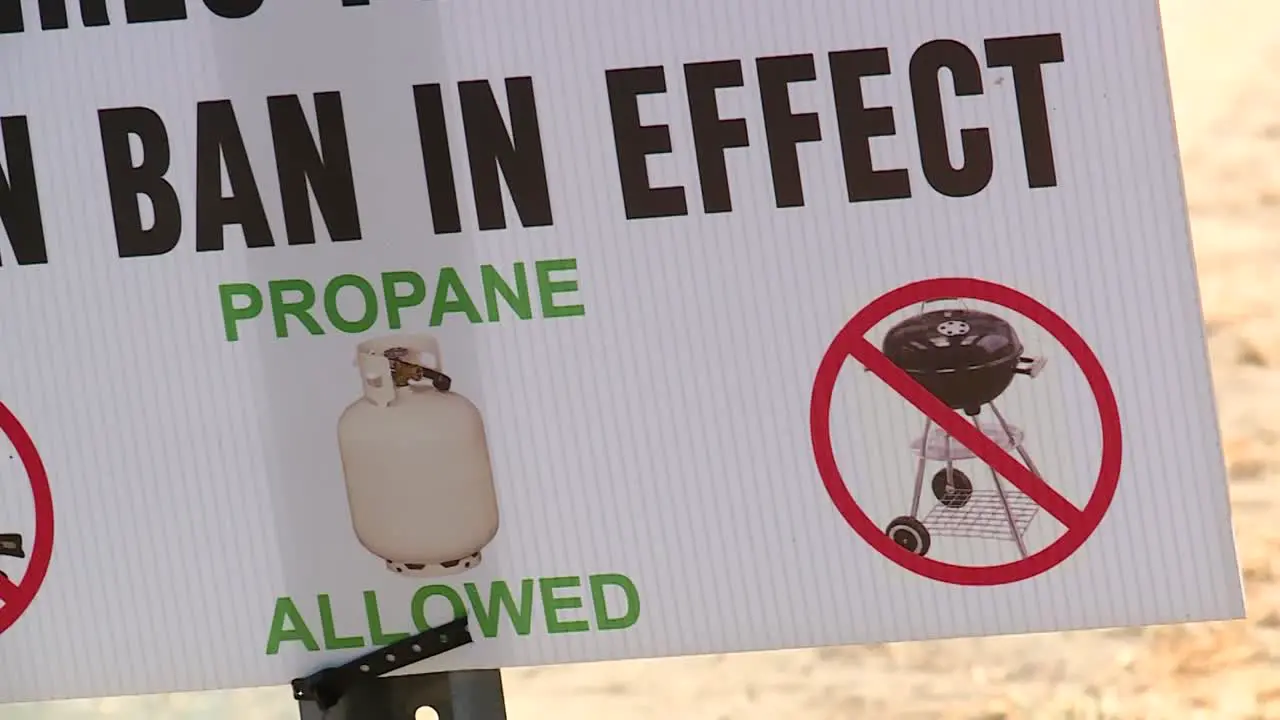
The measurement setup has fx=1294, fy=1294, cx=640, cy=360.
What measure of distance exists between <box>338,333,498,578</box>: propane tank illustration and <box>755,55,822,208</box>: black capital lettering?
0.23m

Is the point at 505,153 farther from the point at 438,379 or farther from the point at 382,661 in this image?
the point at 382,661

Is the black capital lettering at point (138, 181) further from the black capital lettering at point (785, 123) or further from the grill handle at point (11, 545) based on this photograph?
the black capital lettering at point (785, 123)

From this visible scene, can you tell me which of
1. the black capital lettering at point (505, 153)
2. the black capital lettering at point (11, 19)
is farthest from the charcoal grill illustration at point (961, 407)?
the black capital lettering at point (11, 19)

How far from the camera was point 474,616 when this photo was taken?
0.80 m

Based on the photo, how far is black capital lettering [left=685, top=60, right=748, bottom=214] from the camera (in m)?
0.75

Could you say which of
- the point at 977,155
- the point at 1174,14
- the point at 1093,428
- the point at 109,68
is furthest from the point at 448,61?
the point at 1174,14

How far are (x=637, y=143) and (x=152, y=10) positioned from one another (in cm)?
30

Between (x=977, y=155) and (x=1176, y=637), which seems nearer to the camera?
(x=977, y=155)

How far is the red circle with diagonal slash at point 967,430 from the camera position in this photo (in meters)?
0.75

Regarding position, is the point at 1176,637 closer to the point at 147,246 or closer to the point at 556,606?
the point at 556,606

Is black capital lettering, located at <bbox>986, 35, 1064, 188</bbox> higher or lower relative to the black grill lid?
higher

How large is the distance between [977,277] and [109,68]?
20.7 inches

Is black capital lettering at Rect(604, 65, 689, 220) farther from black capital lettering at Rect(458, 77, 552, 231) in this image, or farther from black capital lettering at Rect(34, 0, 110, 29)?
black capital lettering at Rect(34, 0, 110, 29)

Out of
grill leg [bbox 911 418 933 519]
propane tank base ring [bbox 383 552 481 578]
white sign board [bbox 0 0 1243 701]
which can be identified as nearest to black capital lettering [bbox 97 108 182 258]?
white sign board [bbox 0 0 1243 701]
